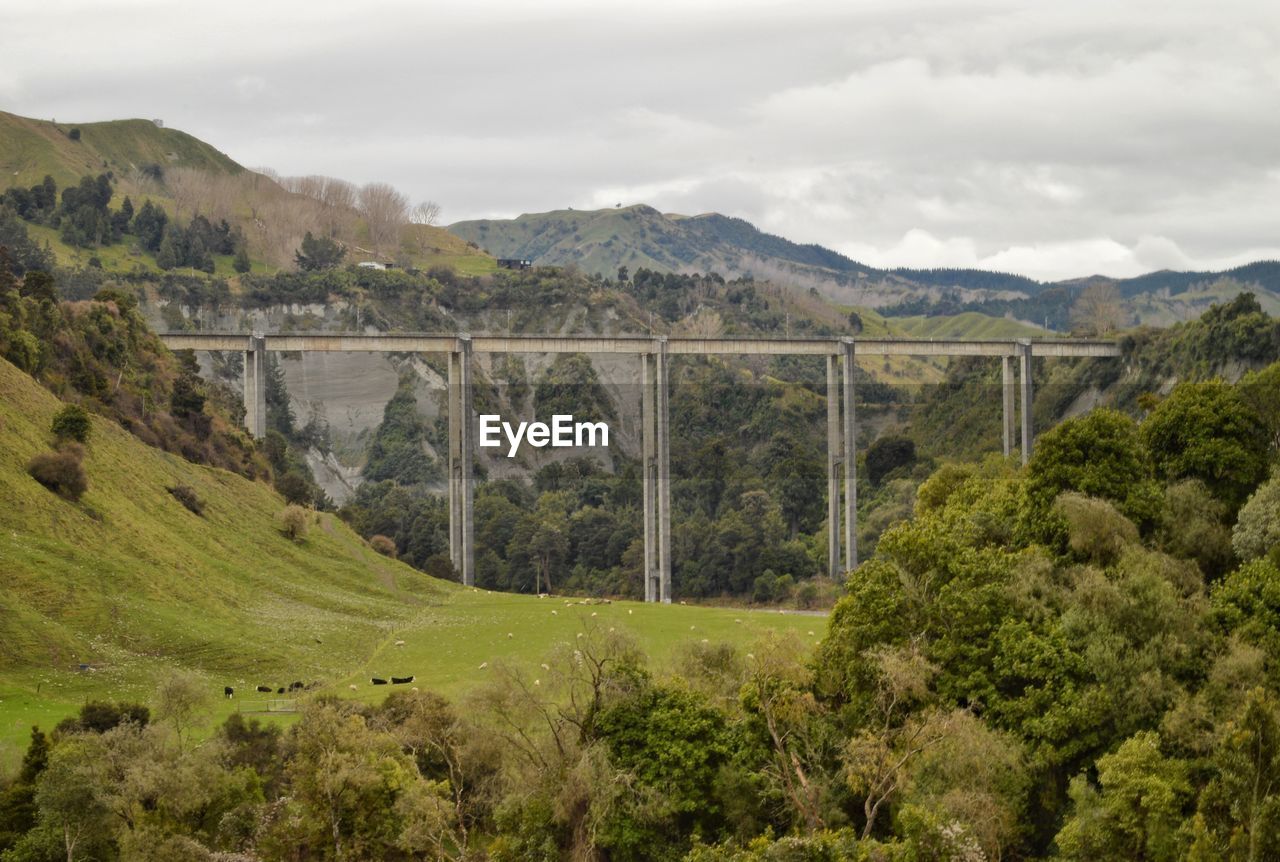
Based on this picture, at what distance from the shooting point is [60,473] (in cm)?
4666

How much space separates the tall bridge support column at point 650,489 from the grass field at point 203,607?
12.5m

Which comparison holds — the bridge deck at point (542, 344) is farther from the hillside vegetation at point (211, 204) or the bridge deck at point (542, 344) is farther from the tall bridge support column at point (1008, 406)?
the hillside vegetation at point (211, 204)

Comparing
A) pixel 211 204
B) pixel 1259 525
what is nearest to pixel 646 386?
pixel 1259 525

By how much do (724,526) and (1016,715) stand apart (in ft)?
158

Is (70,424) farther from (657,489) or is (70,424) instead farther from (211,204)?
(211,204)

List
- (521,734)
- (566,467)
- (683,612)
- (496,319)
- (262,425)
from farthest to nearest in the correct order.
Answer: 1. (496,319)
2. (566,467)
3. (262,425)
4. (683,612)
5. (521,734)

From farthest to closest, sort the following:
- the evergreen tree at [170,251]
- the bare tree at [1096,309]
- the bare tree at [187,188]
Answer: the bare tree at [1096,309] < the bare tree at [187,188] < the evergreen tree at [170,251]

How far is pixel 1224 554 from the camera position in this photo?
39.8 m

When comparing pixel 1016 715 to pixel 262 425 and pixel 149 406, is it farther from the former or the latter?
pixel 262 425

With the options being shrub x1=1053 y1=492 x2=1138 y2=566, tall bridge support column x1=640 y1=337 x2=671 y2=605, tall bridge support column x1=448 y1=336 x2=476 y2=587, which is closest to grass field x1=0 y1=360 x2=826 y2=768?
tall bridge support column x1=448 y1=336 x2=476 y2=587

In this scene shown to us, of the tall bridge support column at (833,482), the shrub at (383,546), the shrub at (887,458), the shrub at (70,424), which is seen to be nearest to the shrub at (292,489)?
the shrub at (383,546)

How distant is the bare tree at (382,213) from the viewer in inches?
5128

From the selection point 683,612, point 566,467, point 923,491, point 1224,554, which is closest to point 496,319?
point 566,467

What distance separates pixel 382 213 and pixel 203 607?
9093cm
